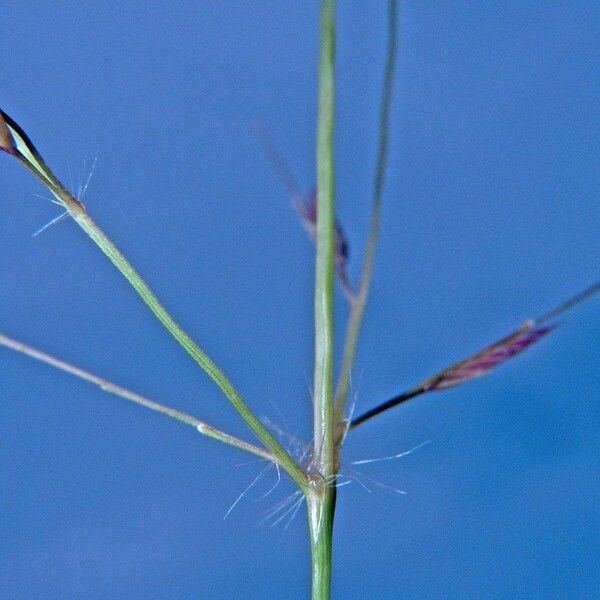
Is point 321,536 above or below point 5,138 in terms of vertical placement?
below

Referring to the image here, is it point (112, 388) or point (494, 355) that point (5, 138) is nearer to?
point (112, 388)

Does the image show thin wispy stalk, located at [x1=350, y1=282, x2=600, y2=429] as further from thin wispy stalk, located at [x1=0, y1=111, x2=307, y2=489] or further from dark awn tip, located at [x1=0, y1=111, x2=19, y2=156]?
dark awn tip, located at [x1=0, y1=111, x2=19, y2=156]

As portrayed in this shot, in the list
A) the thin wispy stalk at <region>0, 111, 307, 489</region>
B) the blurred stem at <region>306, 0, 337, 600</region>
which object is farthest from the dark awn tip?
the blurred stem at <region>306, 0, 337, 600</region>

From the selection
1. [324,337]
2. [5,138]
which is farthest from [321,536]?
[5,138]

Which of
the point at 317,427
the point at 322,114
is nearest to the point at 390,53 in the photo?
the point at 322,114

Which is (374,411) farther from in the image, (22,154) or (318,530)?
(22,154)

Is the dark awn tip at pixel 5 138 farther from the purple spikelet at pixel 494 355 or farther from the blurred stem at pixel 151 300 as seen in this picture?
the purple spikelet at pixel 494 355
